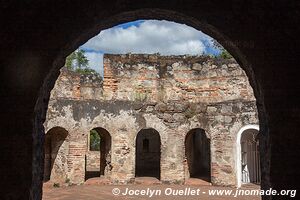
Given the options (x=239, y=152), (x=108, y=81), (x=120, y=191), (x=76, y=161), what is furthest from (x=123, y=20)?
(x=108, y=81)

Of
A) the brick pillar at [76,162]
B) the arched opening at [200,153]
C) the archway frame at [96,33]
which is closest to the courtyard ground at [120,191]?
the brick pillar at [76,162]

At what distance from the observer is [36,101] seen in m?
3.93

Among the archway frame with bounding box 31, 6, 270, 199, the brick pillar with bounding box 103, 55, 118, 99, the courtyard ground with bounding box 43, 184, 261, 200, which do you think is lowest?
the courtyard ground with bounding box 43, 184, 261, 200

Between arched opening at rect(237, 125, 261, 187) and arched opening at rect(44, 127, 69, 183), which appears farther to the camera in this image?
arched opening at rect(237, 125, 261, 187)

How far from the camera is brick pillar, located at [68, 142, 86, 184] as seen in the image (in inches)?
601

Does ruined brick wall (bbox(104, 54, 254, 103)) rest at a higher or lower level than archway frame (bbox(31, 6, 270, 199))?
higher

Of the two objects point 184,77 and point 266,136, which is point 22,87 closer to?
point 266,136

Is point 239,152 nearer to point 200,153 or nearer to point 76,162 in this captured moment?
point 200,153

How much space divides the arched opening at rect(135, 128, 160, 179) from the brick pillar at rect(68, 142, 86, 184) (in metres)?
6.17

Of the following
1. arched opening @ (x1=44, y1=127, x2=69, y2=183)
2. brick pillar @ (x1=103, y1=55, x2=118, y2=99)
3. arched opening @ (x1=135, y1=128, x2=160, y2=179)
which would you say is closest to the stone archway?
arched opening @ (x1=44, y1=127, x2=69, y2=183)

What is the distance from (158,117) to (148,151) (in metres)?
5.74

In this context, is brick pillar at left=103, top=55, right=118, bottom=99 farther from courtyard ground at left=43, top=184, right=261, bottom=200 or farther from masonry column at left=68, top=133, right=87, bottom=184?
courtyard ground at left=43, top=184, right=261, bottom=200

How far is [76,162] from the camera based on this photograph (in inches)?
606

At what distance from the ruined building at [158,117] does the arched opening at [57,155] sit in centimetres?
4
